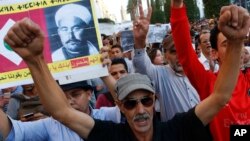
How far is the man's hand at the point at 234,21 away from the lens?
218 cm

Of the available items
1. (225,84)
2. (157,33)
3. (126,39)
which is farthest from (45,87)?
(157,33)

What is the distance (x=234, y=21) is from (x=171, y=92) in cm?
164

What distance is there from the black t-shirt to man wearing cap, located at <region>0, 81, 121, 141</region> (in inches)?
26.3

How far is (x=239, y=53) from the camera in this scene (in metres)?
2.39

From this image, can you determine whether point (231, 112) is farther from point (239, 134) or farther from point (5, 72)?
point (5, 72)

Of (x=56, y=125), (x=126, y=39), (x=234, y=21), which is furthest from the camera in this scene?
(x=126, y=39)

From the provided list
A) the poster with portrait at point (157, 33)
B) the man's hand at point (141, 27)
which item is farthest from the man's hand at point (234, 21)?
the poster with portrait at point (157, 33)

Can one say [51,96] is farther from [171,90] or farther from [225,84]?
[171,90]

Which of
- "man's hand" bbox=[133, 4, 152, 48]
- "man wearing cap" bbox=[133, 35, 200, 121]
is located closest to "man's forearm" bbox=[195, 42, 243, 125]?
"man's hand" bbox=[133, 4, 152, 48]

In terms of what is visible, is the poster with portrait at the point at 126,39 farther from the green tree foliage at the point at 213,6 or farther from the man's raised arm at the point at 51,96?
the green tree foliage at the point at 213,6

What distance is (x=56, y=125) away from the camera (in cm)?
317

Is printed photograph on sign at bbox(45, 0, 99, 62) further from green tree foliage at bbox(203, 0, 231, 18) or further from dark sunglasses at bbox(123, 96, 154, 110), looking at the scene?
green tree foliage at bbox(203, 0, 231, 18)

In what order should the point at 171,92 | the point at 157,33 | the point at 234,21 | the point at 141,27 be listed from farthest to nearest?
the point at 157,33 < the point at 171,92 < the point at 141,27 < the point at 234,21

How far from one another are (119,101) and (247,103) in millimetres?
757
